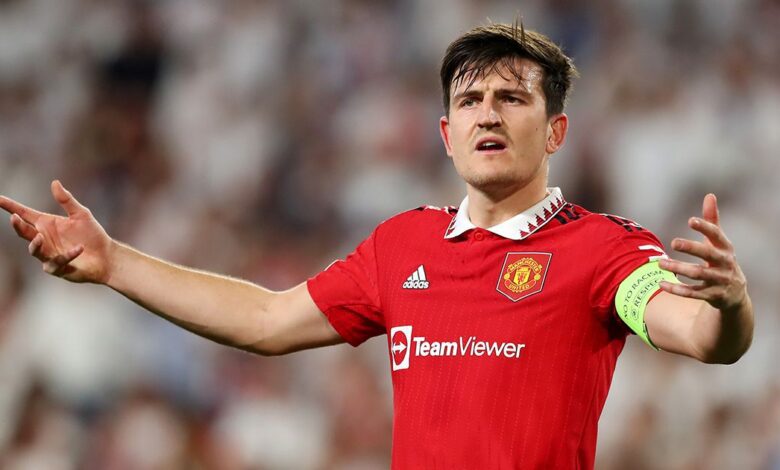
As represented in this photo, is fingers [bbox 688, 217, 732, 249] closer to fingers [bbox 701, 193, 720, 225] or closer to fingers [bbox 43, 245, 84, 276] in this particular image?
fingers [bbox 701, 193, 720, 225]

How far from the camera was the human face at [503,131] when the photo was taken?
361 cm

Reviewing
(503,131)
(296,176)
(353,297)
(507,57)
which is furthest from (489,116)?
(296,176)

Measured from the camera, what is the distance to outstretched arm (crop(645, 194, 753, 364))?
2723mm

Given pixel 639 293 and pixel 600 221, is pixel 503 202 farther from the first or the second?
pixel 639 293

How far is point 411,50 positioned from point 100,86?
221cm

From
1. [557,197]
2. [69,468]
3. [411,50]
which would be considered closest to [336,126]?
[411,50]

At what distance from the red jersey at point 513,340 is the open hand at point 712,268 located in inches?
19.1

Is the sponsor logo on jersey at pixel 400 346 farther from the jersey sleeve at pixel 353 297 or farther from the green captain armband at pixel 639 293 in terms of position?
the green captain armband at pixel 639 293

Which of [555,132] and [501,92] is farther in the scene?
[555,132]

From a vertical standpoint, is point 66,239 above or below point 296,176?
below

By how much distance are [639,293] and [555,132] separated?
760 millimetres

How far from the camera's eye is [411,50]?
29.3 feet

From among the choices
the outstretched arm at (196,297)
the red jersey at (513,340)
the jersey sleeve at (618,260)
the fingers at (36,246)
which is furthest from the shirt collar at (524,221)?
the fingers at (36,246)

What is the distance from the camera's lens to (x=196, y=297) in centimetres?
384
